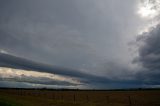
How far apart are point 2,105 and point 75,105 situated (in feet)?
54.2

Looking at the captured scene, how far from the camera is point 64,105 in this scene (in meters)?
46.9

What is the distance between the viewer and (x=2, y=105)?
113 feet

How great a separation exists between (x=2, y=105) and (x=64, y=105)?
1528cm

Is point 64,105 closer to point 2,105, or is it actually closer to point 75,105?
point 75,105

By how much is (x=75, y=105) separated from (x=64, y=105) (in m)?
2.22

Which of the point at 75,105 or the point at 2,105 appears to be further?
the point at 75,105

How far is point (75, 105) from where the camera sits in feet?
154

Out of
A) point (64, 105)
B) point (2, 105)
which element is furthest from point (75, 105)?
point (2, 105)

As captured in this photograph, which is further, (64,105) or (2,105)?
(64,105)
